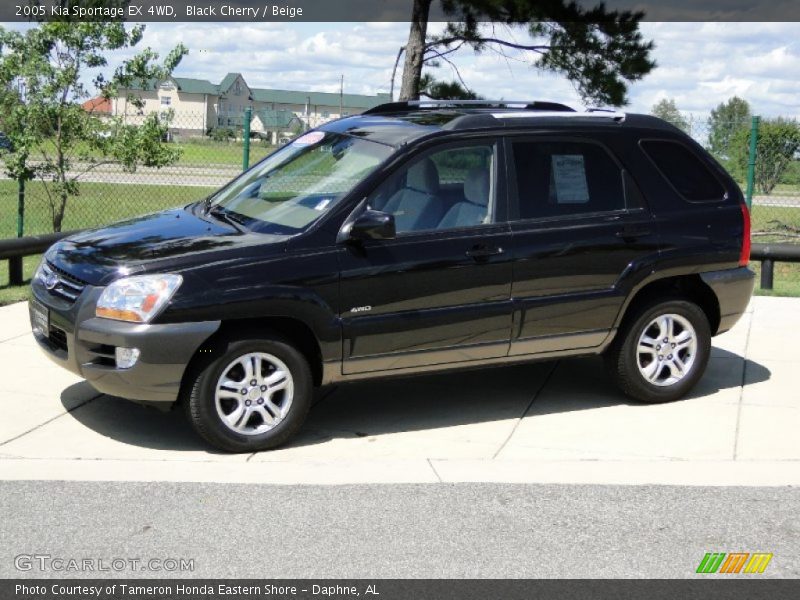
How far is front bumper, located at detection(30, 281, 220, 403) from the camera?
5766mm

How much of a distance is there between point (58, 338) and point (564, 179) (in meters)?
3.28

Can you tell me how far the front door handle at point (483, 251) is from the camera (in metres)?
6.52

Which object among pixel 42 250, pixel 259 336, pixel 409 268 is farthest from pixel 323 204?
pixel 42 250

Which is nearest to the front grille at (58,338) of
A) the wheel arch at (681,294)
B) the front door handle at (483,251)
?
the front door handle at (483,251)

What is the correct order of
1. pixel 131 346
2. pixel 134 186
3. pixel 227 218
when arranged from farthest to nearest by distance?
1. pixel 134 186
2. pixel 227 218
3. pixel 131 346

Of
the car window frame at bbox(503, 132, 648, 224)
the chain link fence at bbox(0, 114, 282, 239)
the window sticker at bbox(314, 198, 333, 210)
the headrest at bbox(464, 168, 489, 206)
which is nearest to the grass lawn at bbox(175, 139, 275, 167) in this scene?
the chain link fence at bbox(0, 114, 282, 239)

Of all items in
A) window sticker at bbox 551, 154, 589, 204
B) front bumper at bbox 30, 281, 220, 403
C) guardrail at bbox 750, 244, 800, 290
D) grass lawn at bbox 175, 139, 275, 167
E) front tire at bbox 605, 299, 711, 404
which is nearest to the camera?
front bumper at bbox 30, 281, 220, 403

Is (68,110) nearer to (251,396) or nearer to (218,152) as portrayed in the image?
(218,152)

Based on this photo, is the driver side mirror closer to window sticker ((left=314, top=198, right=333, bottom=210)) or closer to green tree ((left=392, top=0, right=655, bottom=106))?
window sticker ((left=314, top=198, right=333, bottom=210))

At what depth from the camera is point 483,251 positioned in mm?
6551

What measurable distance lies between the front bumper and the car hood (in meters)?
0.20

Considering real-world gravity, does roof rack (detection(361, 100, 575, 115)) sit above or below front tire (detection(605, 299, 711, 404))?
above

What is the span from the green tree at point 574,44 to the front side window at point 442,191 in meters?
10.9

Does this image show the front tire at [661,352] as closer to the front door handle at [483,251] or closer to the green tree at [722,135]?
the front door handle at [483,251]
